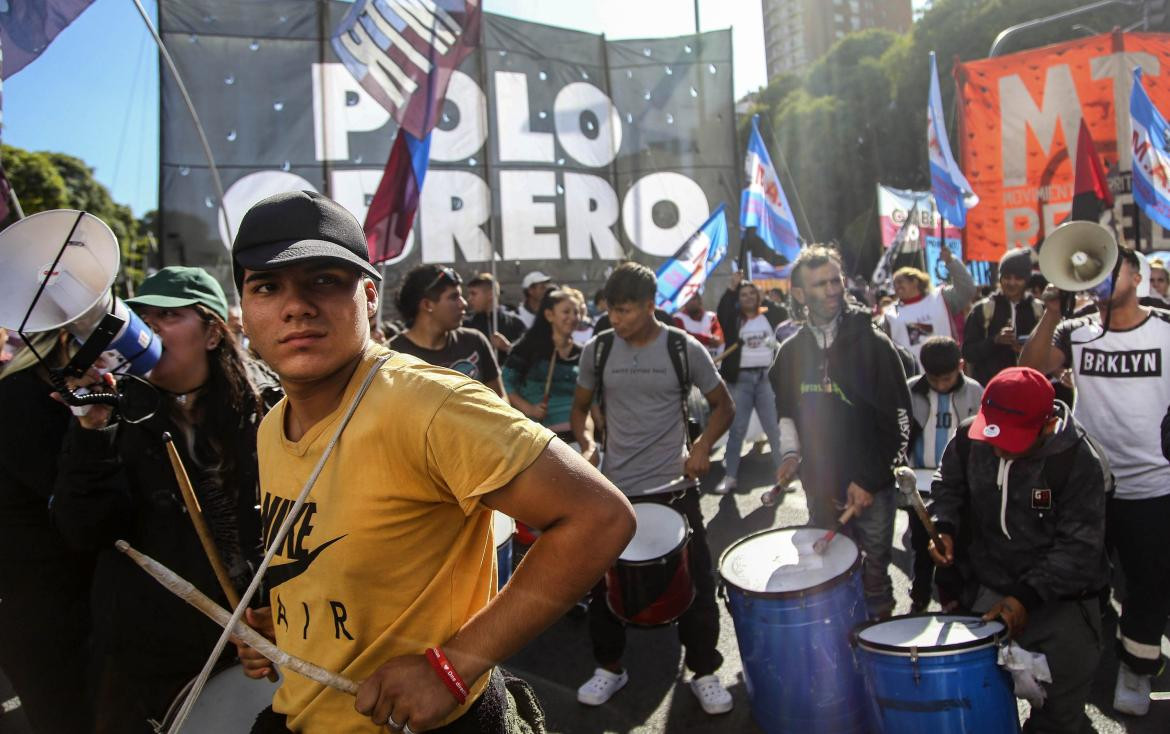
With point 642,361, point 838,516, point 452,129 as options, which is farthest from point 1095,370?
point 452,129

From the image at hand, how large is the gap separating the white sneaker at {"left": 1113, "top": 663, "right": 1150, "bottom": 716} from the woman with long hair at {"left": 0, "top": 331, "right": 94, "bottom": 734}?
4.02 meters

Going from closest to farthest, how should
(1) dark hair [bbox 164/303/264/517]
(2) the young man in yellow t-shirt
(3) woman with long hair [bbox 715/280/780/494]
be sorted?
(2) the young man in yellow t-shirt
(1) dark hair [bbox 164/303/264/517]
(3) woman with long hair [bbox 715/280/780/494]

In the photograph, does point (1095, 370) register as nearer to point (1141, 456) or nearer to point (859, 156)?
point (1141, 456)

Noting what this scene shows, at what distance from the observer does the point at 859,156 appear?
122ft

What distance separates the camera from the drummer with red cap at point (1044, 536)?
2764mm

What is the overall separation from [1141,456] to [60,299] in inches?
160

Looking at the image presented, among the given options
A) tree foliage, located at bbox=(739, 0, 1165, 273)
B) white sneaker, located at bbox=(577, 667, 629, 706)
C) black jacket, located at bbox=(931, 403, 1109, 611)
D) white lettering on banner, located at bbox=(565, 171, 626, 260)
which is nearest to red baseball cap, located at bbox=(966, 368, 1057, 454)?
black jacket, located at bbox=(931, 403, 1109, 611)

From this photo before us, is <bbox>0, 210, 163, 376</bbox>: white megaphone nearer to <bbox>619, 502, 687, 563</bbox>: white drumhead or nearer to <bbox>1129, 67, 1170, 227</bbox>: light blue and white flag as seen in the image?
<bbox>619, 502, 687, 563</bbox>: white drumhead

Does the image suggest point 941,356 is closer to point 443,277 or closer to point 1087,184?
point 443,277

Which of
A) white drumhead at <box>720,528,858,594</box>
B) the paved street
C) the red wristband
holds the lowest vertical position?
the paved street

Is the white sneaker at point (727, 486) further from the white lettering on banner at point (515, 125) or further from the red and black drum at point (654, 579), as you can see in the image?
the white lettering on banner at point (515, 125)

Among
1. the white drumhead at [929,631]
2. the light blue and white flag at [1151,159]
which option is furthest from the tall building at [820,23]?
the white drumhead at [929,631]

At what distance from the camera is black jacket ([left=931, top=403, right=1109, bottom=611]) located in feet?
9.11

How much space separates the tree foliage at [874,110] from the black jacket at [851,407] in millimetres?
28129
